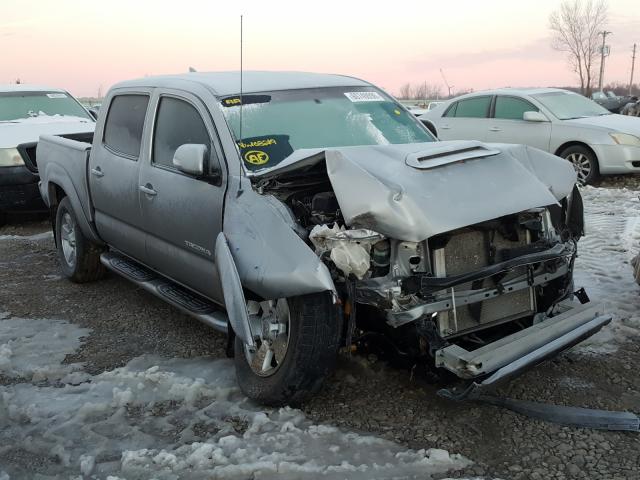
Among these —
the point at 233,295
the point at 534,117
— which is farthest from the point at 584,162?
the point at 233,295

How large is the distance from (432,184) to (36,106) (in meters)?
8.23

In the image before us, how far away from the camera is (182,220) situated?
4.21 metres

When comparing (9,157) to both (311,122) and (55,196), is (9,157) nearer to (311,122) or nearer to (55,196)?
(55,196)

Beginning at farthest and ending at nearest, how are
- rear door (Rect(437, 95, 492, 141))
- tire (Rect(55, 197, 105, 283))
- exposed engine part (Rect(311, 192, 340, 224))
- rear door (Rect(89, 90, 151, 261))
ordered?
rear door (Rect(437, 95, 492, 141)) → tire (Rect(55, 197, 105, 283)) → rear door (Rect(89, 90, 151, 261)) → exposed engine part (Rect(311, 192, 340, 224))

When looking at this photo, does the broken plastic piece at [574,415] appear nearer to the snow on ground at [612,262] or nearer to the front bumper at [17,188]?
the snow on ground at [612,262]

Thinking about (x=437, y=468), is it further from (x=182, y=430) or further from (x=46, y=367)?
(x=46, y=367)

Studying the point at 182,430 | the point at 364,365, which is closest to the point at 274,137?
the point at 364,365

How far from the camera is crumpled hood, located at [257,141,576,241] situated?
10.2ft

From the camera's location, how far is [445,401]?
3660mm

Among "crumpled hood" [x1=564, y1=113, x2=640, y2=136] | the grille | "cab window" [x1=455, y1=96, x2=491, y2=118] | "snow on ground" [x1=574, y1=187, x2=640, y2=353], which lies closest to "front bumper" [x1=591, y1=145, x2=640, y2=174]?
"crumpled hood" [x1=564, y1=113, x2=640, y2=136]

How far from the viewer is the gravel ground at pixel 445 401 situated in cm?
307

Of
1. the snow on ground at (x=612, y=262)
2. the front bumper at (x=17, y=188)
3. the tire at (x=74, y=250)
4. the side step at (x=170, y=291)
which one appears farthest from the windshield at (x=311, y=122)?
the front bumper at (x=17, y=188)

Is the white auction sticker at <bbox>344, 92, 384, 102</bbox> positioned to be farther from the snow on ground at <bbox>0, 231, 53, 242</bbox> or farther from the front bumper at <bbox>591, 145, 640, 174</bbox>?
the front bumper at <bbox>591, 145, 640, 174</bbox>

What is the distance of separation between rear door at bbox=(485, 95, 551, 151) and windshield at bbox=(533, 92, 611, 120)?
254 millimetres
